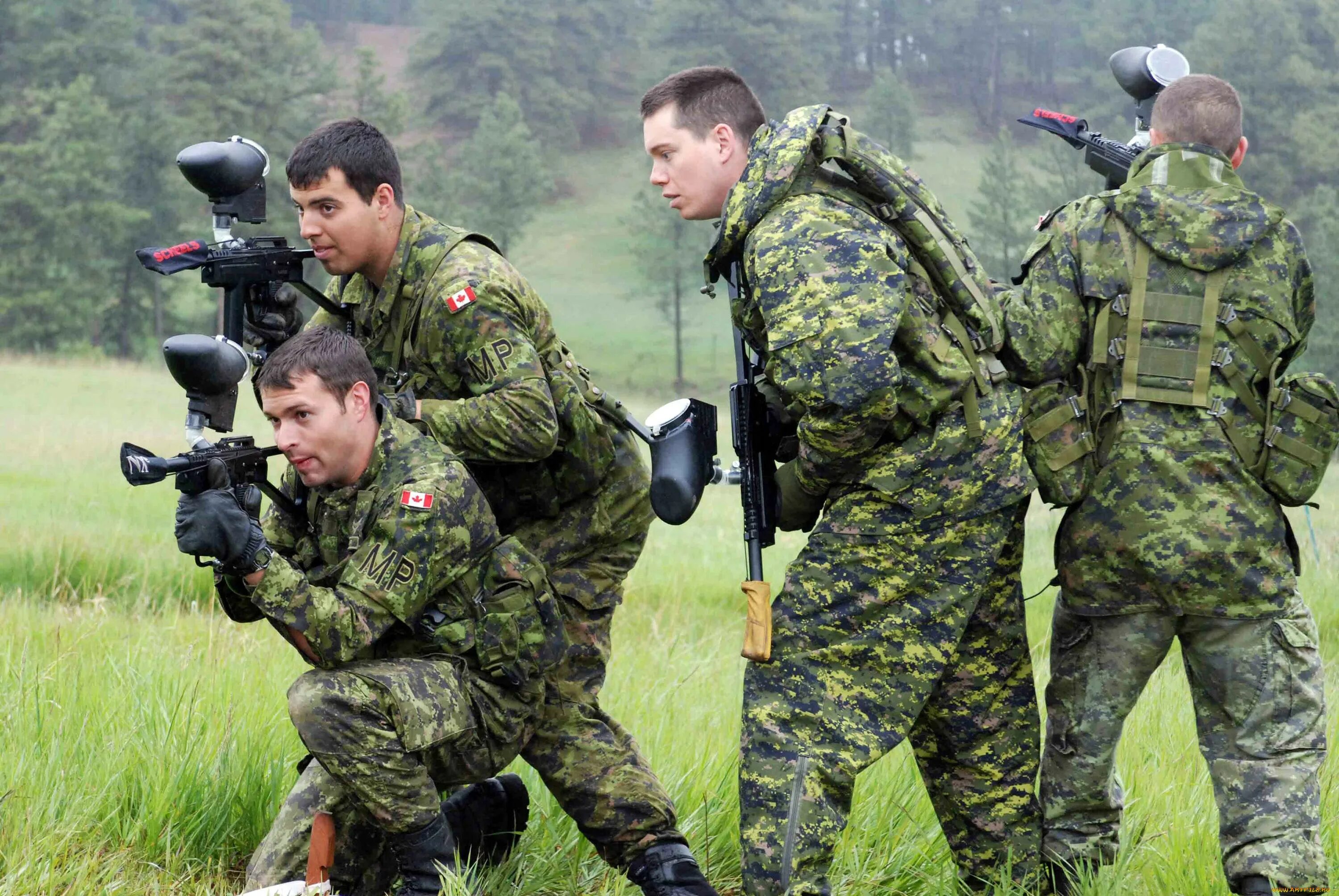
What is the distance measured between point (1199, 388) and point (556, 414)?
5.75 feet

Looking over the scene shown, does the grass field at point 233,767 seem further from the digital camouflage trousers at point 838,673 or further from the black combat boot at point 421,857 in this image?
the digital camouflage trousers at point 838,673

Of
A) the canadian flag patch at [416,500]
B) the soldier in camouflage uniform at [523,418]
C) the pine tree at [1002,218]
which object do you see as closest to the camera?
the canadian flag patch at [416,500]

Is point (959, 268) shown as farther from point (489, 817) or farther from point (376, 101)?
point (376, 101)

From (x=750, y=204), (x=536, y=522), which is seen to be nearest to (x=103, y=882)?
(x=536, y=522)

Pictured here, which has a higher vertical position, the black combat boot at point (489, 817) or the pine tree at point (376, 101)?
the pine tree at point (376, 101)

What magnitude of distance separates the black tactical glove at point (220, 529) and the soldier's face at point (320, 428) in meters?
0.23

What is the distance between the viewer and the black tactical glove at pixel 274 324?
3.96 meters

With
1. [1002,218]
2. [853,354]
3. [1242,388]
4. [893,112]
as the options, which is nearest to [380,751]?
[853,354]

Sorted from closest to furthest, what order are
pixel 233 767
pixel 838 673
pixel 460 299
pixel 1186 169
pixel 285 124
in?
pixel 838 673 < pixel 1186 169 < pixel 460 299 < pixel 233 767 < pixel 285 124

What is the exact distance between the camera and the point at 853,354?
3139mm

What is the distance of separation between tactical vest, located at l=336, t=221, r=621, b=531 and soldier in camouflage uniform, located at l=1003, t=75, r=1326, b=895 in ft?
4.03

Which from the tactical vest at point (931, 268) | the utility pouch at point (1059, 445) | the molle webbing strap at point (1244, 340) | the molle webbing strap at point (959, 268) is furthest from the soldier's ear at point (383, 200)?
the molle webbing strap at point (1244, 340)

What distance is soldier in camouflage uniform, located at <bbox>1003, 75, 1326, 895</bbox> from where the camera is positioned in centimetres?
355

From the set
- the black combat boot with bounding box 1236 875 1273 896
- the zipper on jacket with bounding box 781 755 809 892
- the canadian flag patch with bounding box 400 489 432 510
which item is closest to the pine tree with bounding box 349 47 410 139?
the canadian flag patch with bounding box 400 489 432 510
